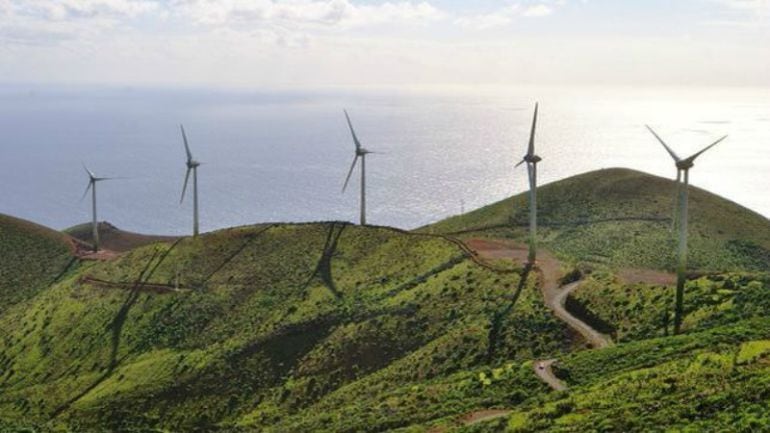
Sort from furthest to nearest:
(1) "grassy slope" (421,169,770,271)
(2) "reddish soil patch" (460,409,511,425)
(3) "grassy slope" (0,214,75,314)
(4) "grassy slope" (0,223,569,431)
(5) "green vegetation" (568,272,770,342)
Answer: (3) "grassy slope" (0,214,75,314) → (1) "grassy slope" (421,169,770,271) → (4) "grassy slope" (0,223,569,431) → (5) "green vegetation" (568,272,770,342) → (2) "reddish soil patch" (460,409,511,425)

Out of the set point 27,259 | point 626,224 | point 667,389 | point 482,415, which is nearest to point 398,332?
point 482,415

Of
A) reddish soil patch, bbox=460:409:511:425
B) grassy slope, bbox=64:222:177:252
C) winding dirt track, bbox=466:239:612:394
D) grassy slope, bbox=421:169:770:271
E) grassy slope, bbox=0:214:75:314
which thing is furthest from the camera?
grassy slope, bbox=64:222:177:252

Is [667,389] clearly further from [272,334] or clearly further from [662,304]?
[272,334]

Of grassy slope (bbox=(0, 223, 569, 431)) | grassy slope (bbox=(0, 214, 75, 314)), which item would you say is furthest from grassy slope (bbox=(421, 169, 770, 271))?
grassy slope (bbox=(0, 214, 75, 314))

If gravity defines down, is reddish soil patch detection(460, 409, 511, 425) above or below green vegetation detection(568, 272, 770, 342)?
below

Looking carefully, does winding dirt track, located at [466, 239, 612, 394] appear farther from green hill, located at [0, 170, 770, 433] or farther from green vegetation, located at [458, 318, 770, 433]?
green vegetation, located at [458, 318, 770, 433]

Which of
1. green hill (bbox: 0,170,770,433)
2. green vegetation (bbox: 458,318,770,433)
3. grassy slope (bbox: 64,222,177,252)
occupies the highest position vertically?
green vegetation (bbox: 458,318,770,433)

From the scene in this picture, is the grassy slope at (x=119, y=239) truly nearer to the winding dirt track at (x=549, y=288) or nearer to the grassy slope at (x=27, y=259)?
the grassy slope at (x=27, y=259)
